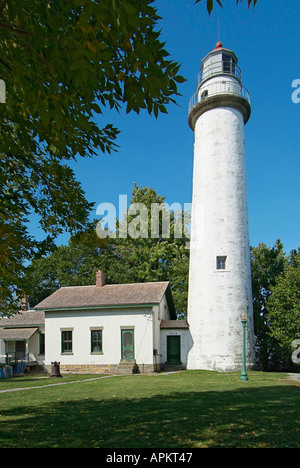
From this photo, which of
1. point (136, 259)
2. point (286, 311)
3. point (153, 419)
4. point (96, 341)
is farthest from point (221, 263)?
point (153, 419)

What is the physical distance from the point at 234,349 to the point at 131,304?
6.52 meters

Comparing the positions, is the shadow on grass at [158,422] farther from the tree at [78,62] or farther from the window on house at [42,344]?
the window on house at [42,344]

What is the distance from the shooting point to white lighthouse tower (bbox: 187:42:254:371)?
2236 cm

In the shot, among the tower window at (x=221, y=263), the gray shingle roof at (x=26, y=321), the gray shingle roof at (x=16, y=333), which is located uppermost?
the tower window at (x=221, y=263)

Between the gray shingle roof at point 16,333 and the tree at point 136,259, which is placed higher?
the tree at point 136,259

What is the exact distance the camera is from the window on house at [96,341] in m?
24.7

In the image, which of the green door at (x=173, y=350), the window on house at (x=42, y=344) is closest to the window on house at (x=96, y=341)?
the green door at (x=173, y=350)

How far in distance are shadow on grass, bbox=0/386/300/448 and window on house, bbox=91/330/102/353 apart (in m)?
13.7

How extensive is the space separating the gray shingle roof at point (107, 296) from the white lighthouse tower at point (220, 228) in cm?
264

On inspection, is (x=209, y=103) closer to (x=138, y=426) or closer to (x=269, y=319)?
(x=269, y=319)

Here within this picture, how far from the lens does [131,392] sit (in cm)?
1286

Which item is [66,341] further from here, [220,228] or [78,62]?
→ [78,62]

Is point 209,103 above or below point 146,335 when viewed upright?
above
